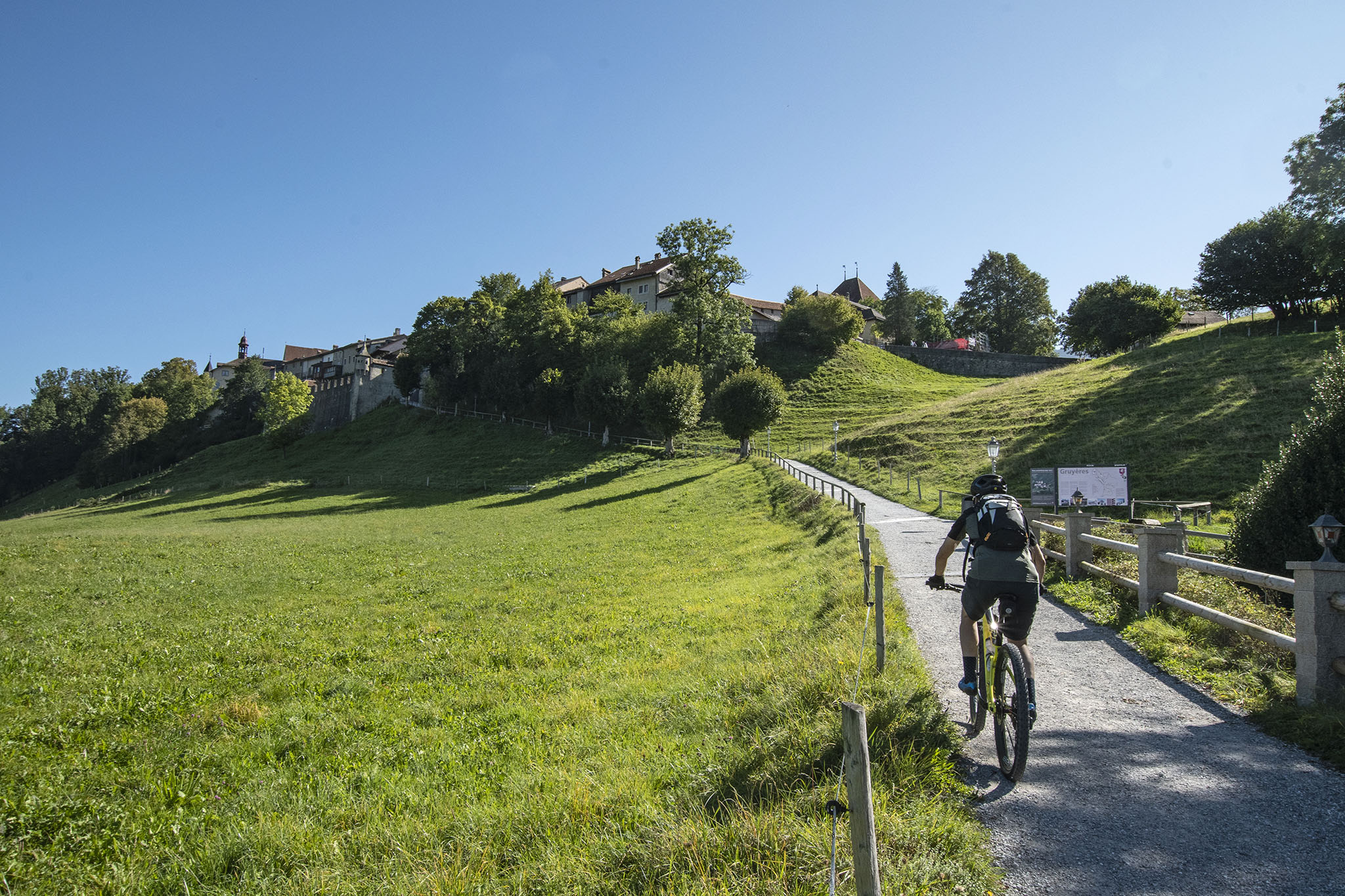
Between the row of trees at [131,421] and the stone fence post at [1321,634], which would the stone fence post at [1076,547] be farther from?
the row of trees at [131,421]

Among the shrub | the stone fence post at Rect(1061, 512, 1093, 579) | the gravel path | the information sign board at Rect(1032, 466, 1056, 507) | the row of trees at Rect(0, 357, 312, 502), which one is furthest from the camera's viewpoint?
the row of trees at Rect(0, 357, 312, 502)

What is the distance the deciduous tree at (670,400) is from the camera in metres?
51.3

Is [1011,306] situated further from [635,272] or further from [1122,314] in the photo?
[635,272]

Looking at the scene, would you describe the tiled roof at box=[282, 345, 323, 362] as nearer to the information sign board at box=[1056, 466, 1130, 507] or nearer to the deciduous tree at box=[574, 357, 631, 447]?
the deciduous tree at box=[574, 357, 631, 447]

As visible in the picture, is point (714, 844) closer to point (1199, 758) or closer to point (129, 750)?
point (1199, 758)

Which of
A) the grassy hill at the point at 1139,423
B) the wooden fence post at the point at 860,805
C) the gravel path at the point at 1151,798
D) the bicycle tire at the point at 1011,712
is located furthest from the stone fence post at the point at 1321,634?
the grassy hill at the point at 1139,423

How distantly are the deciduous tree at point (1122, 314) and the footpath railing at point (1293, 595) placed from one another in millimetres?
75317

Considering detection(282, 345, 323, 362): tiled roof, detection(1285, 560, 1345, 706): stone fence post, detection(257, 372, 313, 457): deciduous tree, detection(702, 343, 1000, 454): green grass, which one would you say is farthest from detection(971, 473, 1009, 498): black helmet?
detection(282, 345, 323, 362): tiled roof

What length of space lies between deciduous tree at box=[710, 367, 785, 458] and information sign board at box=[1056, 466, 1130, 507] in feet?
82.8

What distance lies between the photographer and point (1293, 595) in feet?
27.2

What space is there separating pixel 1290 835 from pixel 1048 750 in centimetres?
162

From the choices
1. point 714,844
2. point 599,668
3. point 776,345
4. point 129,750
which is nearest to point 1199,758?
point 714,844

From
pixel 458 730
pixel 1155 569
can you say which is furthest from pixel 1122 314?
pixel 458 730

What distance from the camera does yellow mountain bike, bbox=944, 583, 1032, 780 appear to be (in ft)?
16.4
